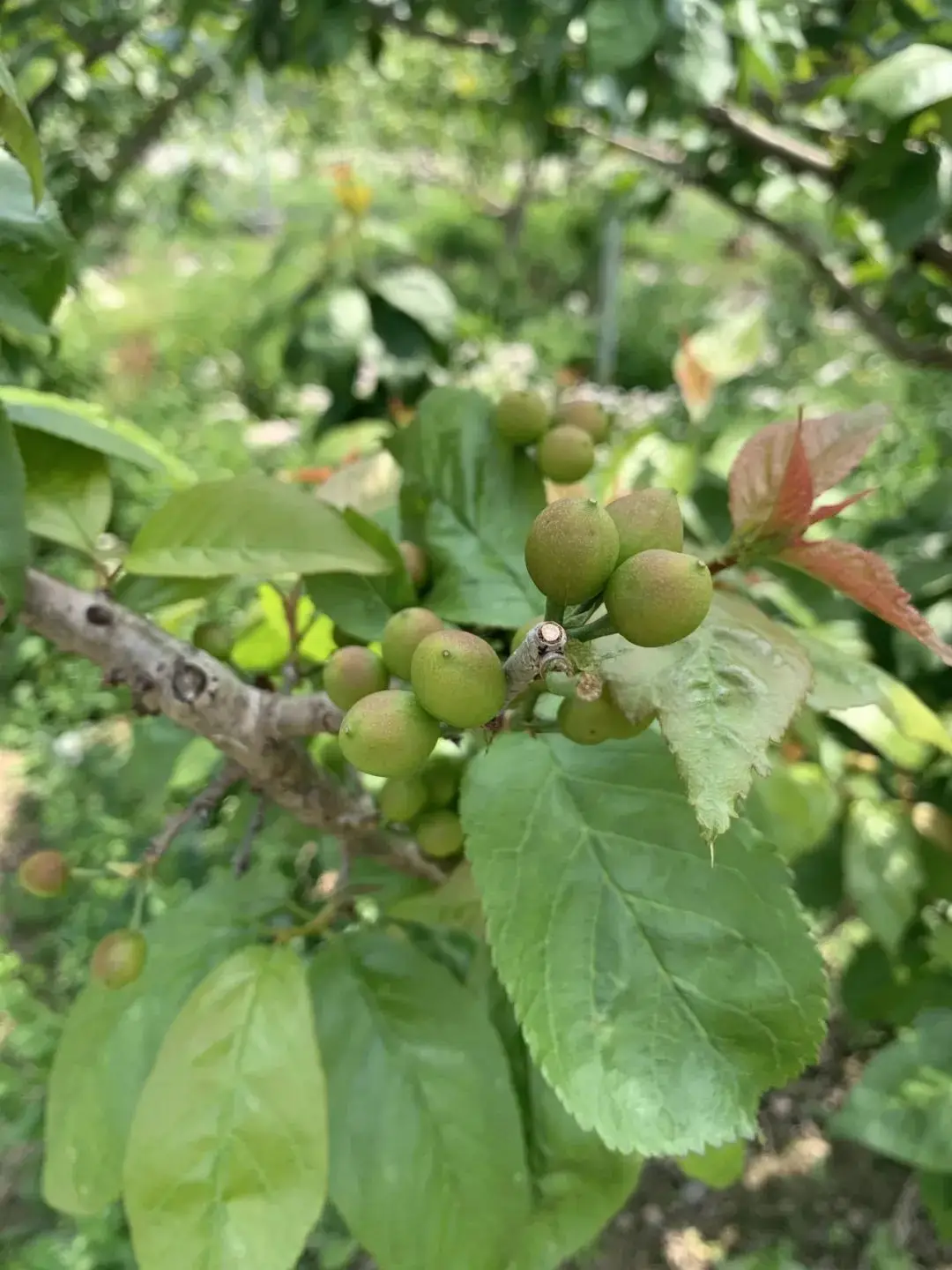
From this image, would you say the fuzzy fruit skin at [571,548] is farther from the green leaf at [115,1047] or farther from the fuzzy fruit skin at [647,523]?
the green leaf at [115,1047]

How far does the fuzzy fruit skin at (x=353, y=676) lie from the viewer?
1.31 feet

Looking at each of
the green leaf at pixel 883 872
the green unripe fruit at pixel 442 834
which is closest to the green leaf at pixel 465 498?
the green unripe fruit at pixel 442 834

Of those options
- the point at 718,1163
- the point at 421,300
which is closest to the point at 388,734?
the point at 718,1163

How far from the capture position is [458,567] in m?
0.49

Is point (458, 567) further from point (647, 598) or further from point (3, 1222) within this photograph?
point (3, 1222)

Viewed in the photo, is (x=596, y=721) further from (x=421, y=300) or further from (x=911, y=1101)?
(x=421, y=300)

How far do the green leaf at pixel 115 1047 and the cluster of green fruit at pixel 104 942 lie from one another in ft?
0.07

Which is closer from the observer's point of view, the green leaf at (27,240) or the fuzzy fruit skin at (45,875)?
the green leaf at (27,240)

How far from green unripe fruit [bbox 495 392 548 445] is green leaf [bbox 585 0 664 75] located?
Answer: 33cm

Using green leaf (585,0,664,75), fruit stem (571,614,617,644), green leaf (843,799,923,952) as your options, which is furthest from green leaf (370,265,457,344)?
fruit stem (571,614,617,644)

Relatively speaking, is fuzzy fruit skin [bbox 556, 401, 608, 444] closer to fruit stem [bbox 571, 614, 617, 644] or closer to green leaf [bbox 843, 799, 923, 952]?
fruit stem [bbox 571, 614, 617, 644]

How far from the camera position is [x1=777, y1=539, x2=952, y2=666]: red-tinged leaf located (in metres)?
0.36

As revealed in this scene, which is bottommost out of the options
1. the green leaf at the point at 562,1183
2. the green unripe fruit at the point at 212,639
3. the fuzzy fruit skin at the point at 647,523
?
the green leaf at the point at 562,1183

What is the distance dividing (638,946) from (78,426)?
0.36 m
